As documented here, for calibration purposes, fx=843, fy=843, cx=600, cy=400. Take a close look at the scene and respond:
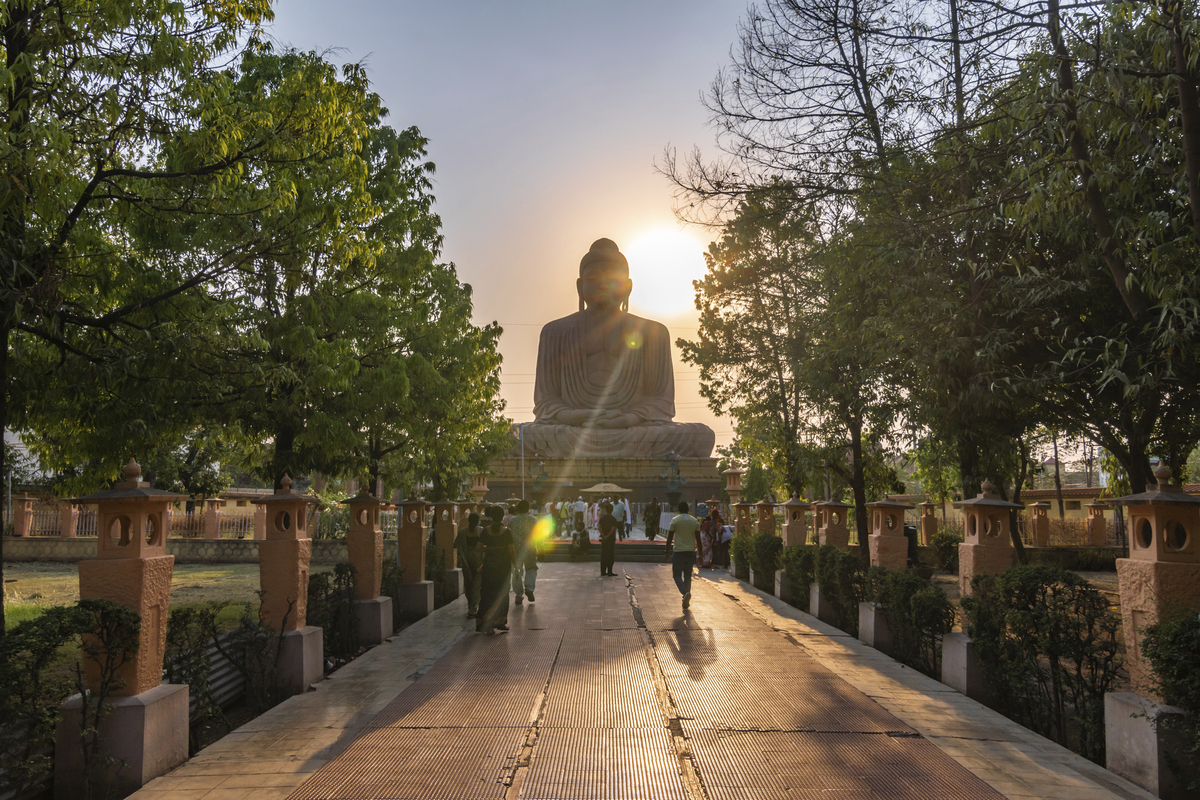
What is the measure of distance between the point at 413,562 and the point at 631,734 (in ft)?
23.1

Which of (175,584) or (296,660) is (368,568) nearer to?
(296,660)

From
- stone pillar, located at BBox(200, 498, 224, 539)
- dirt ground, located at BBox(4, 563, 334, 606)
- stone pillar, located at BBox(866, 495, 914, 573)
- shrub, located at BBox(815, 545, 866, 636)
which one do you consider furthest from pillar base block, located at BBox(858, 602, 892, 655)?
stone pillar, located at BBox(200, 498, 224, 539)

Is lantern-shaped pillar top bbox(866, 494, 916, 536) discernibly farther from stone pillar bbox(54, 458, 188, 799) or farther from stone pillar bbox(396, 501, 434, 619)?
stone pillar bbox(54, 458, 188, 799)

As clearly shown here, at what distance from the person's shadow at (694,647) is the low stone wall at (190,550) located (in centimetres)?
1238

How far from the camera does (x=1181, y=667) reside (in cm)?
463

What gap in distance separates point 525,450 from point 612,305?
7464mm

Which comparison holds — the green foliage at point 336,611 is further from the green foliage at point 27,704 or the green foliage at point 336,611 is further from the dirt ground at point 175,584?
the dirt ground at point 175,584

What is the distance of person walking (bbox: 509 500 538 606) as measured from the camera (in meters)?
12.3

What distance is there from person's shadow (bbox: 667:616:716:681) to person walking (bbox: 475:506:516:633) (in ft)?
6.74

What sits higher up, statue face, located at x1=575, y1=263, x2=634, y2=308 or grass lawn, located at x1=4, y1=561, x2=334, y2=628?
statue face, located at x1=575, y1=263, x2=634, y2=308

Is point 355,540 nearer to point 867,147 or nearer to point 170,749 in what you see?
point 170,749

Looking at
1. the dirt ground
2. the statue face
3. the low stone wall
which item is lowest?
the dirt ground

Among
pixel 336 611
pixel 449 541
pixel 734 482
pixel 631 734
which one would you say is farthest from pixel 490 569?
pixel 734 482

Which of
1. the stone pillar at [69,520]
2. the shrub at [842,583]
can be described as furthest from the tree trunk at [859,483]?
the stone pillar at [69,520]
